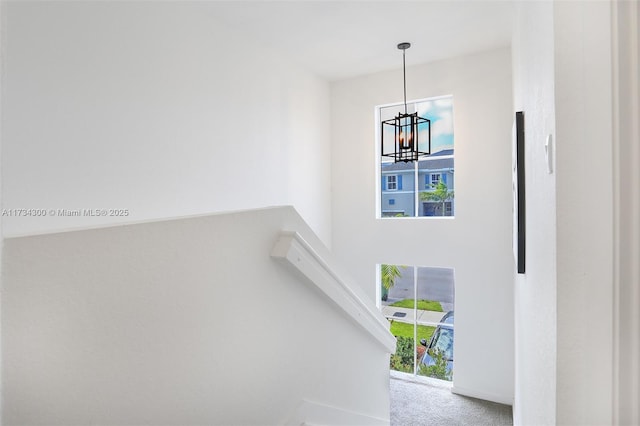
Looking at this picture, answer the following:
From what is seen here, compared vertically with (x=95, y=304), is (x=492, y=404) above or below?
below

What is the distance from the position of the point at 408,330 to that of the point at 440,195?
1.76m

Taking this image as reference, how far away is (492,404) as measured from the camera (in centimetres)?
382

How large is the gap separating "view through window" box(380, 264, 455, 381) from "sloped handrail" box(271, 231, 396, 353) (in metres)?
2.86

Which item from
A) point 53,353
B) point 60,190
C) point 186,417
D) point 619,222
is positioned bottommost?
point 186,417

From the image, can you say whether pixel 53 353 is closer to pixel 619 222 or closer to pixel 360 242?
pixel 619 222

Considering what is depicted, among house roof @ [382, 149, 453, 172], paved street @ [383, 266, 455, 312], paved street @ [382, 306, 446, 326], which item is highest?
house roof @ [382, 149, 453, 172]

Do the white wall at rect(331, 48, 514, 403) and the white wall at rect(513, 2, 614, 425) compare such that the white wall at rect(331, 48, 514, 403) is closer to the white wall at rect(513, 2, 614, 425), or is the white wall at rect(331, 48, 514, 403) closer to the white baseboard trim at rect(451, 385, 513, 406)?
the white baseboard trim at rect(451, 385, 513, 406)

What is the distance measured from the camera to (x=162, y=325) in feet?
2.61

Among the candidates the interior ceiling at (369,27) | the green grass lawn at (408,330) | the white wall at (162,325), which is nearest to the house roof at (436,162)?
the interior ceiling at (369,27)

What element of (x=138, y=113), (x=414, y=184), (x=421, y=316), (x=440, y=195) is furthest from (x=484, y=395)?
(x=138, y=113)

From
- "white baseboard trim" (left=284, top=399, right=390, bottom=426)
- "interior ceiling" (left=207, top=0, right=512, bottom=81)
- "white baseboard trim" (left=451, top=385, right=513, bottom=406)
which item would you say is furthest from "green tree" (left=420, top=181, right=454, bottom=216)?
"white baseboard trim" (left=284, top=399, right=390, bottom=426)

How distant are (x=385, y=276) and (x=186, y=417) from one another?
4.05 m

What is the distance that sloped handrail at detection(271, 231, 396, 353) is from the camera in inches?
44.9

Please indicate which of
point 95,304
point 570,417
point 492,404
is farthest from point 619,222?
point 492,404
